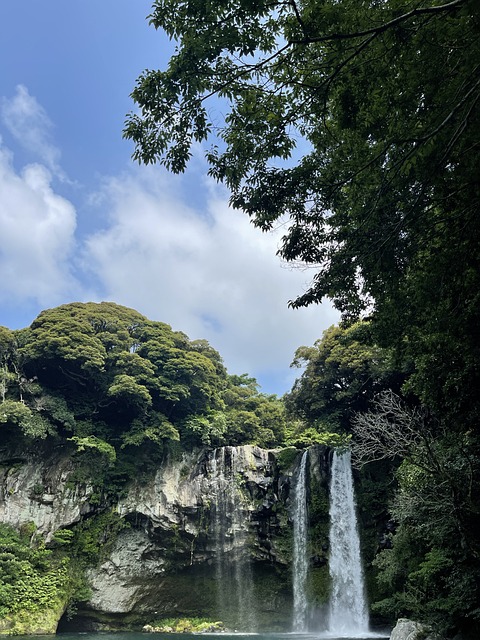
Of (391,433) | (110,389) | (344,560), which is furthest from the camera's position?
(110,389)

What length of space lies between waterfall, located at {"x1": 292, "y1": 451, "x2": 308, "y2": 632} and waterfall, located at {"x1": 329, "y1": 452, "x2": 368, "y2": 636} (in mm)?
1110

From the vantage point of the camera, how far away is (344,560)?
15.7 meters

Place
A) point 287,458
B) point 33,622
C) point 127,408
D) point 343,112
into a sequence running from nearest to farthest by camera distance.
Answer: point 343,112, point 33,622, point 287,458, point 127,408

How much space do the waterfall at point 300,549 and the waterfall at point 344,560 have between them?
43.7 inches

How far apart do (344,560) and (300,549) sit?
1792 mm

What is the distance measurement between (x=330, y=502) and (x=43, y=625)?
33.6 feet

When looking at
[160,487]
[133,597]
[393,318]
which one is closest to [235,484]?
[160,487]

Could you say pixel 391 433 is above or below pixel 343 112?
below

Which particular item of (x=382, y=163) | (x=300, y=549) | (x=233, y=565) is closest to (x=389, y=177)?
(x=382, y=163)

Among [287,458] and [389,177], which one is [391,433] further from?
[287,458]

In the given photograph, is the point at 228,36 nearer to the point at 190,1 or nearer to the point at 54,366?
the point at 190,1

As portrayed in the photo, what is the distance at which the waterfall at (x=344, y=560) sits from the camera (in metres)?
14.7

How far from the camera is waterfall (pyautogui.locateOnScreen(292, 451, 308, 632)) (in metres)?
16.2

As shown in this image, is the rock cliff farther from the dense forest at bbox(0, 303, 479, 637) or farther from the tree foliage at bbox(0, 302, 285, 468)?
the tree foliage at bbox(0, 302, 285, 468)
